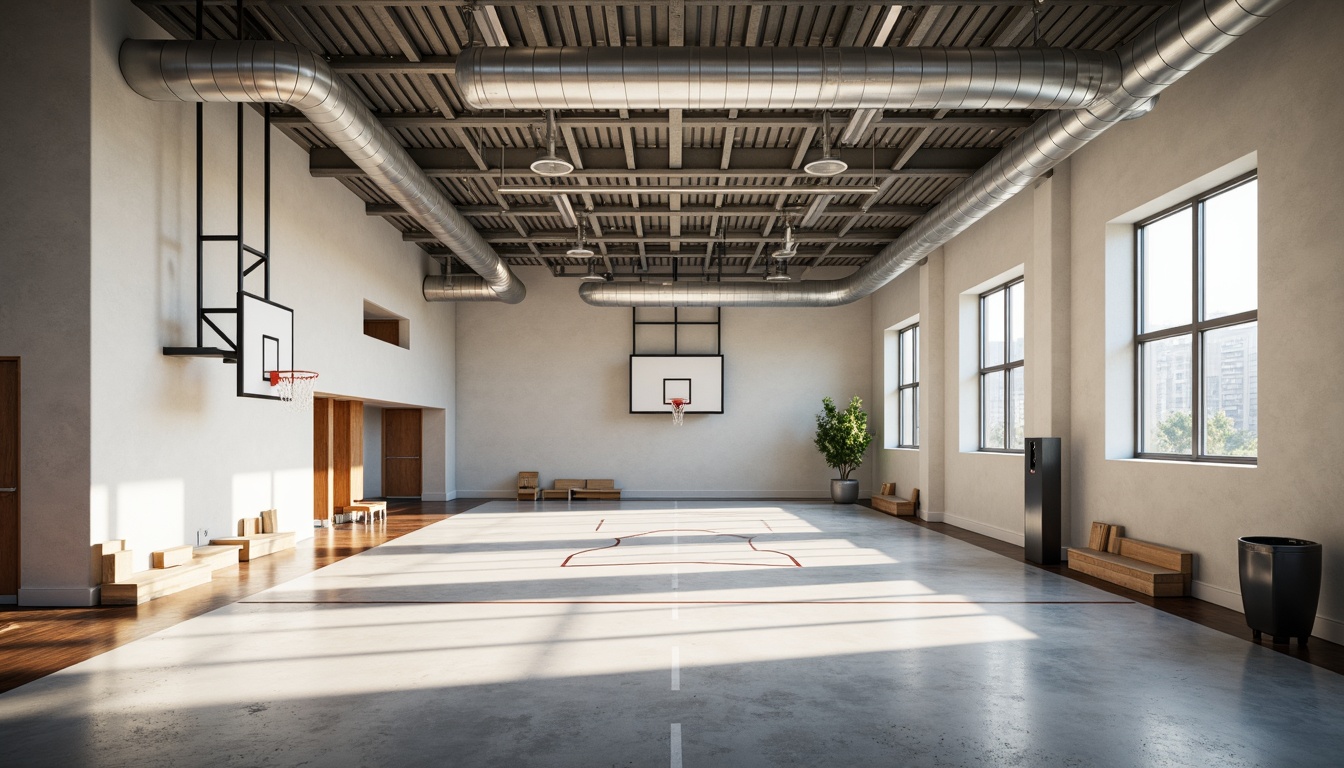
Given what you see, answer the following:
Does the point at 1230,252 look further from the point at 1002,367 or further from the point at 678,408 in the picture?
the point at 678,408

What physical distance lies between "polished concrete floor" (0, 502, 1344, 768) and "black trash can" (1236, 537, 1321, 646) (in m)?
0.28

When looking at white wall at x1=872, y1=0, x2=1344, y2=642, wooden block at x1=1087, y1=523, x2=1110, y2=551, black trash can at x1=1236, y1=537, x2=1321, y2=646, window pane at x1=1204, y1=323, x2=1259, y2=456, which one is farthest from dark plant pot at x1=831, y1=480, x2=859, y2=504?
black trash can at x1=1236, y1=537, x2=1321, y2=646

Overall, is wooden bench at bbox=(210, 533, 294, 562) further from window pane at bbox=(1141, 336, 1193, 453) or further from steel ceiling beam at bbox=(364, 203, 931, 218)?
window pane at bbox=(1141, 336, 1193, 453)

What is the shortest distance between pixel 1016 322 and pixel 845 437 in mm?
5736

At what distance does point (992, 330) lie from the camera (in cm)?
1290

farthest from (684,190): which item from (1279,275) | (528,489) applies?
(528,489)

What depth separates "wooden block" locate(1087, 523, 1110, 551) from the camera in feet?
28.7

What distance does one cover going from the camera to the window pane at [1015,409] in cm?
1165

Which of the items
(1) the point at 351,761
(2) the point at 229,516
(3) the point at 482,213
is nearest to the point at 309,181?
(3) the point at 482,213

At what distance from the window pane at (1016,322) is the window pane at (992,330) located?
1.07 feet

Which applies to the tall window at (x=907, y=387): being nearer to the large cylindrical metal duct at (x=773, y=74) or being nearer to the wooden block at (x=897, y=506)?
the wooden block at (x=897, y=506)

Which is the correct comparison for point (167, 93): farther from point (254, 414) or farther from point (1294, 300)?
point (1294, 300)

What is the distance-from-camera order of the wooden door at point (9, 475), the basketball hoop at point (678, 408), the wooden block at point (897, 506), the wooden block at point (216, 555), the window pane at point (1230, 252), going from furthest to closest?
the basketball hoop at point (678, 408) < the wooden block at point (897, 506) < the wooden block at point (216, 555) < the window pane at point (1230, 252) < the wooden door at point (9, 475)

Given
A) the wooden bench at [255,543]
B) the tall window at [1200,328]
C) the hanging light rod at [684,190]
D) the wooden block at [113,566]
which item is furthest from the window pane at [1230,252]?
the wooden bench at [255,543]
